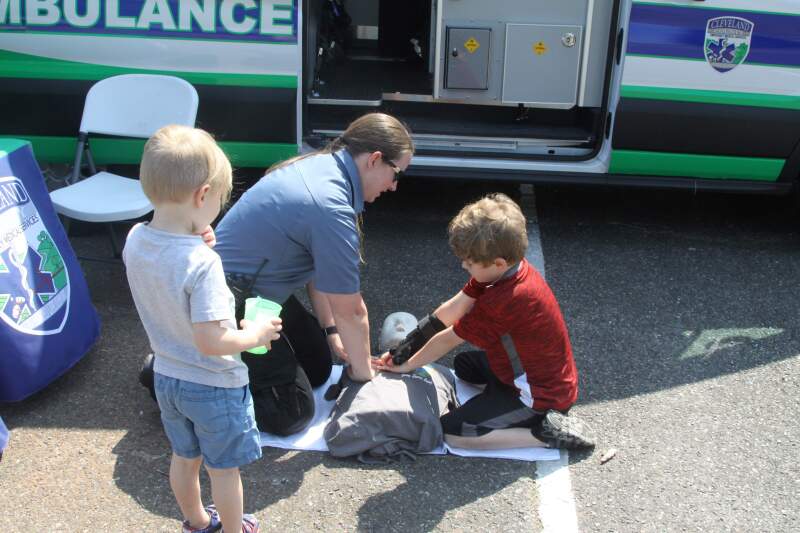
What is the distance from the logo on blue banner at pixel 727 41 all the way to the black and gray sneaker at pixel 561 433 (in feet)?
6.97

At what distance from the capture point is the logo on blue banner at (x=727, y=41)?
4.00m

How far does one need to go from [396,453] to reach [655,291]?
5.83 ft

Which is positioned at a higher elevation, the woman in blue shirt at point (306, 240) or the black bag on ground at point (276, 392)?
the woman in blue shirt at point (306, 240)

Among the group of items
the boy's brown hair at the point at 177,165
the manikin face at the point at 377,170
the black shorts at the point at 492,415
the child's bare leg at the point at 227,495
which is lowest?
the black shorts at the point at 492,415

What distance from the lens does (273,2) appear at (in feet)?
13.0

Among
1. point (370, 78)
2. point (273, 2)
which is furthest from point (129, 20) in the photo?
point (370, 78)

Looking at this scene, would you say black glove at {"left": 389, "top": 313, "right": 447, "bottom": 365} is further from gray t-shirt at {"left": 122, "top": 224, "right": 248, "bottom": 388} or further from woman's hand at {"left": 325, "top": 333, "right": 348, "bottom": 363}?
gray t-shirt at {"left": 122, "top": 224, "right": 248, "bottom": 388}

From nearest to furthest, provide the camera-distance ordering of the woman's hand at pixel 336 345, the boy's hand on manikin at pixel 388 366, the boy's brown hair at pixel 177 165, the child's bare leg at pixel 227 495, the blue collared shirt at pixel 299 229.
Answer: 1. the boy's brown hair at pixel 177 165
2. the child's bare leg at pixel 227 495
3. the blue collared shirt at pixel 299 229
4. the boy's hand on manikin at pixel 388 366
5. the woman's hand at pixel 336 345

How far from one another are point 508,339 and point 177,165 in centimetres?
136

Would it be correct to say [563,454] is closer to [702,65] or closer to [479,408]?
[479,408]

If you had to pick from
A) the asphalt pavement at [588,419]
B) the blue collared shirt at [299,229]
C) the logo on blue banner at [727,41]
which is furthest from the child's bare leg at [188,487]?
the logo on blue banner at [727,41]

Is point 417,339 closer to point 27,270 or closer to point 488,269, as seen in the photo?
point 488,269

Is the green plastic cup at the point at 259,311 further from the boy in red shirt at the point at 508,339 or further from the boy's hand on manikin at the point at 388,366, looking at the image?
the boy's hand on manikin at the point at 388,366

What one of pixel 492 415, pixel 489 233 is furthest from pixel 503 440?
pixel 489 233
